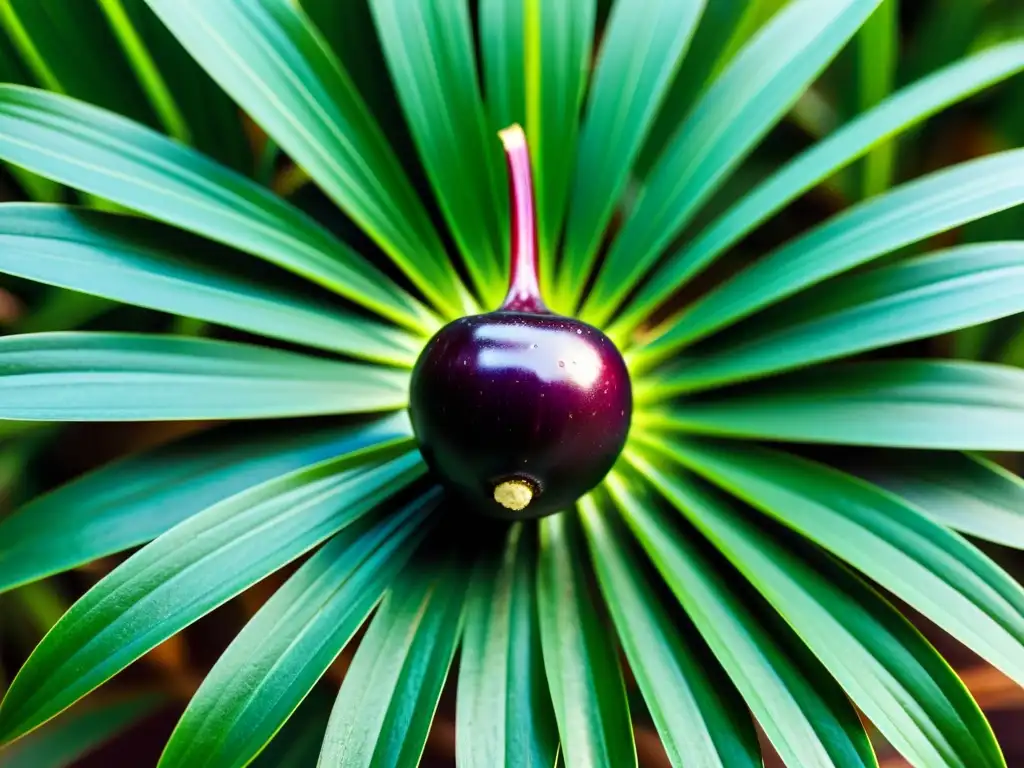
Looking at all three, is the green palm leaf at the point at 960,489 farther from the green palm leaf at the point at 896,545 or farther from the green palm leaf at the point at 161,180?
the green palm leaf at the point at 161,180

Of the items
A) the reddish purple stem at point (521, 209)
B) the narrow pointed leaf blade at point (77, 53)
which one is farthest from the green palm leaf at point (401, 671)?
the narrow pointed leaf blade at point (77, 53)

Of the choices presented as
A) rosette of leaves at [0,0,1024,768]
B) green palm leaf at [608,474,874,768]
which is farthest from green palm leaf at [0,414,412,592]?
green palm leaf at [608,474,874,768]

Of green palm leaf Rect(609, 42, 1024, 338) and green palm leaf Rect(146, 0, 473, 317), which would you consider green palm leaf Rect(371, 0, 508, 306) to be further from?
green palm leaf Rect(609, 42, 1024, 338)

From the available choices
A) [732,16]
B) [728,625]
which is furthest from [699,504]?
[732,16]

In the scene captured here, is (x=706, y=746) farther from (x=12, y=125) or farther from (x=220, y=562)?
(x=12, y=125)

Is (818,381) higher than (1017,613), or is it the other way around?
(818,381)

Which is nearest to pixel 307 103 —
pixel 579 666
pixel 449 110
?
pixel 449 110
